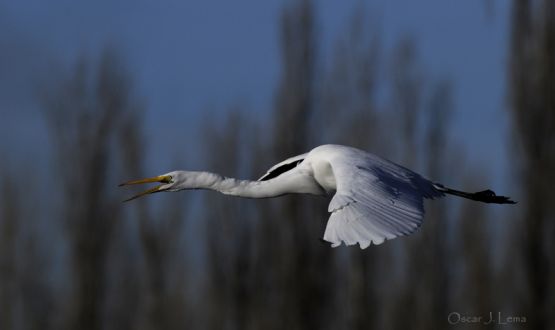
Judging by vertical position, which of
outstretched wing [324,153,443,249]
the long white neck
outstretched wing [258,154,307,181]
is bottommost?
outstretched wing [324,153,443,249]

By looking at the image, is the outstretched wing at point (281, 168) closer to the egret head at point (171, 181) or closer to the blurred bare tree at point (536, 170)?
the egret head at point (171, 181)

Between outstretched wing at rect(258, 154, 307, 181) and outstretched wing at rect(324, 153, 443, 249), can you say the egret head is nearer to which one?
outstretched wing at rect(258, 154, 307, 181)

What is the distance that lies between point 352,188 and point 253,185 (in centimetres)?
134

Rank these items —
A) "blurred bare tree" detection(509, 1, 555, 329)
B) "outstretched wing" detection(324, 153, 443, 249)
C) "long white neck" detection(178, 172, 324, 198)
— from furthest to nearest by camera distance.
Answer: "blurred bare tree" detection(509, 1, 555, 329) → "long white neck" detection(178, 172, 324, 198) → "outstretched wing" detection(324, 153, 443, 249)

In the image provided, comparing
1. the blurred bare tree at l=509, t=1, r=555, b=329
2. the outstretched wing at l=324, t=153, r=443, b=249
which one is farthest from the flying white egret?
the blurred bare tree at l=509, t=1, r=555, b=329

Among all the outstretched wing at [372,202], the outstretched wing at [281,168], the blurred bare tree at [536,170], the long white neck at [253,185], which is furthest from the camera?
the blurred bare tree at [536,170]

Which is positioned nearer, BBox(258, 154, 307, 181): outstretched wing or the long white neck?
the long white neck

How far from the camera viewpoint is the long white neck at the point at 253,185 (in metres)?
5.88

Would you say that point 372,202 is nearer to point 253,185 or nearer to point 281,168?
point 253,185

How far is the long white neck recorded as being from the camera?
588 centimetres

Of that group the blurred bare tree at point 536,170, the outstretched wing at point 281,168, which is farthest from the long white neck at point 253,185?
the blurred bare tree at point 536,170

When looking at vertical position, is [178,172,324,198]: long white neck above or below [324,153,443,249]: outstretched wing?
above

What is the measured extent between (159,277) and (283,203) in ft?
6.66

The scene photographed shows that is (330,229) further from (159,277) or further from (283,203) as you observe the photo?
(159,277)
